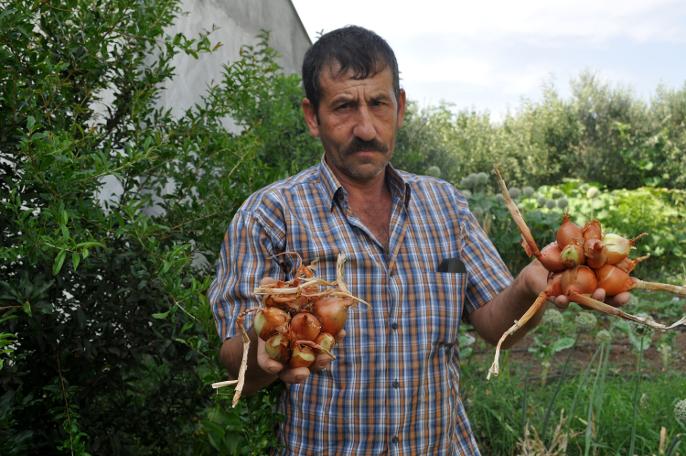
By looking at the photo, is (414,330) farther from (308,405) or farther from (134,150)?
(134,150)

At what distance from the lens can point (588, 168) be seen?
15.9 metres

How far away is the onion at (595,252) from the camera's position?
4.89 feet

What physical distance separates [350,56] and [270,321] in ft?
2.77

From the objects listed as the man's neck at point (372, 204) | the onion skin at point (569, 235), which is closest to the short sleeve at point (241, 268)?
the man's neck at point (372, 204)

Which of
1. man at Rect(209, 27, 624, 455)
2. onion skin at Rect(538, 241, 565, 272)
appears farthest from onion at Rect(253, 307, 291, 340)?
onion skin at Rect(538, 241, 565, 272)

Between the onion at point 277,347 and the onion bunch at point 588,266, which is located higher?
the onion bunch at point 588,266

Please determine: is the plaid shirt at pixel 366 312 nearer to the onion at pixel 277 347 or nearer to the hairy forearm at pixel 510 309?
the hairy forearm at pixel 510 309

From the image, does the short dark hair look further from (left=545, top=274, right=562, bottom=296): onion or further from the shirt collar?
(left=545, top=274, right=562, bottom=296): onion

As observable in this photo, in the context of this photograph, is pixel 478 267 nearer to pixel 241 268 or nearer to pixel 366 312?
pixel 366 312

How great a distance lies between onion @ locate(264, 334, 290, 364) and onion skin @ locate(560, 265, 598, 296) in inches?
22.7

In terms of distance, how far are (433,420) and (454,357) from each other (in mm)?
210

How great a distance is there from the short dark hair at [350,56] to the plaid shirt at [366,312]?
26cm

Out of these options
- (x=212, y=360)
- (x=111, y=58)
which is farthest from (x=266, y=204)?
(x=111, y=58)

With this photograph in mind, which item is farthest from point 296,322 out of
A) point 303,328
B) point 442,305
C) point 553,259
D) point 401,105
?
point 401,105
